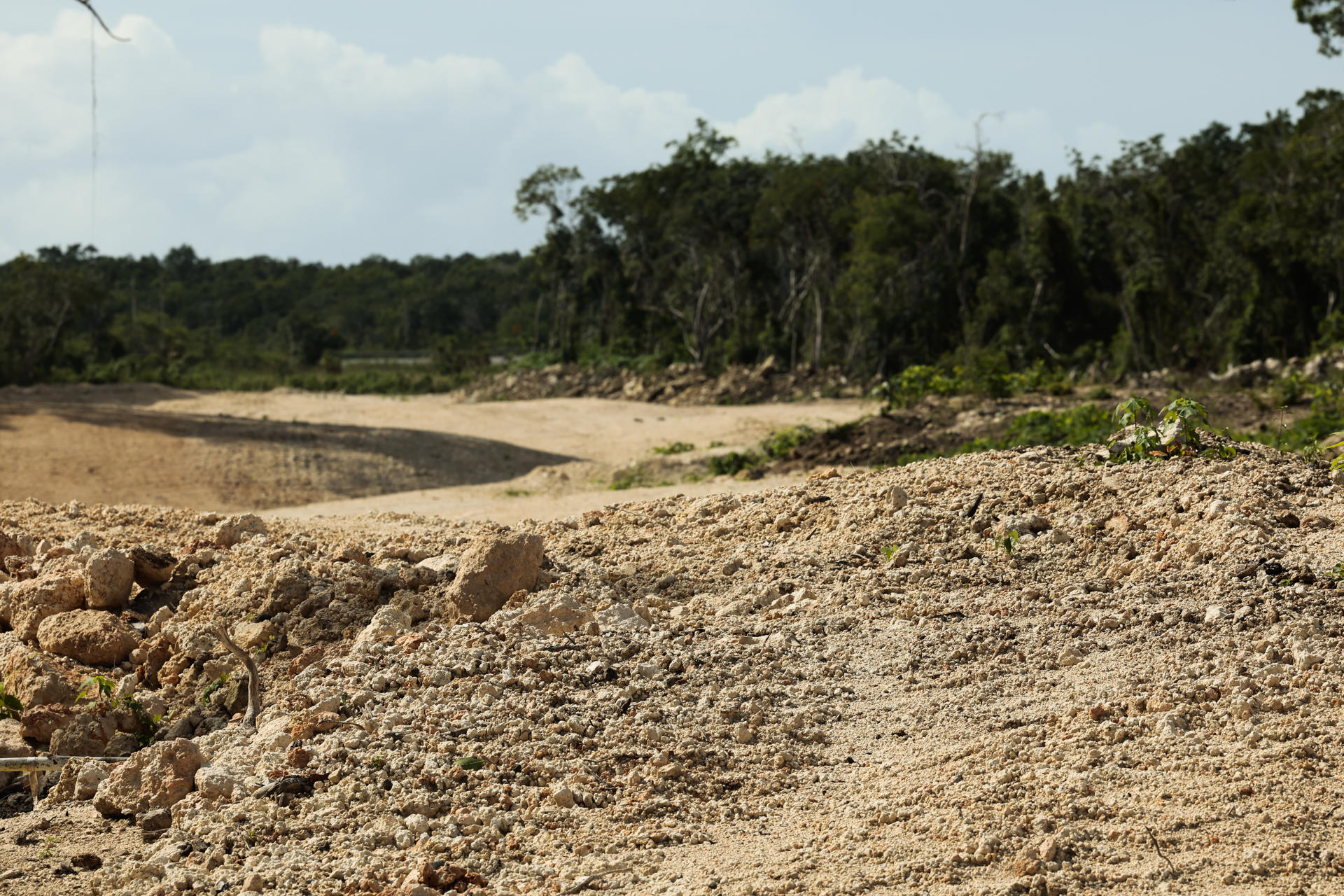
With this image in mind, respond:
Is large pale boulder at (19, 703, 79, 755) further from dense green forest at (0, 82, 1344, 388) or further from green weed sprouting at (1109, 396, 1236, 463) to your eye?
dense green forest at (0, 82, 1344, 388)

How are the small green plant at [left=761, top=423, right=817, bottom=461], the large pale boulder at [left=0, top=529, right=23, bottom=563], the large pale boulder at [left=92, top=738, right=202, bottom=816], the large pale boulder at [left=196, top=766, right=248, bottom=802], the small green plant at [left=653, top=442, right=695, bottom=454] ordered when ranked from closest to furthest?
the large pale boulder at [left=196, top=766, right=248, bottom=802] → the large pale boulder at [left=92, top=738, right=202, bottom=816] → the large pale boulder at [left=0, top=529, right=23, bottom=563] → the small green plant at [left=761, top=423, right=817, bottom=461] → the small green plant at [left=653, top=442, right=695, bottom=454]

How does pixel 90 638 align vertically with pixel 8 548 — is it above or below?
below

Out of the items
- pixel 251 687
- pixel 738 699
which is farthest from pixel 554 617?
pixel 251 687

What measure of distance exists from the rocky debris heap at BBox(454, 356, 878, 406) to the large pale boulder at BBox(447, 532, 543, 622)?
770 inches

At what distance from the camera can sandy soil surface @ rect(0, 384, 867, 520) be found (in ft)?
39.3

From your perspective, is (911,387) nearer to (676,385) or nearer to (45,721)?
(45,721)

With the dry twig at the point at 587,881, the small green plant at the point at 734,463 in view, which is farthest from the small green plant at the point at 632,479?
the dry twig at the point at 587,881

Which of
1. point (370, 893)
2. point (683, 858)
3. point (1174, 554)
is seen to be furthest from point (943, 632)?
point (370, 893)

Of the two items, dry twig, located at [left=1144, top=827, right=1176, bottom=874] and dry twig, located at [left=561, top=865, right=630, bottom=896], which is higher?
dry twig, located at [left=1144, top=827, right=1176, bottom=874]

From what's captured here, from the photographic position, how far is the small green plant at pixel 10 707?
4465 millimetres

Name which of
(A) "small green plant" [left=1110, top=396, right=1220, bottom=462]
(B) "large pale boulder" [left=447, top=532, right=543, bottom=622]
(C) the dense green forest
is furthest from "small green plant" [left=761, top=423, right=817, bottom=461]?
(B) "large pale boulder" [left=447, top=532, right=543, bottom=622]

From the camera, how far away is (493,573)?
453cm

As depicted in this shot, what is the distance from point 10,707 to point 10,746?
0.83 ft

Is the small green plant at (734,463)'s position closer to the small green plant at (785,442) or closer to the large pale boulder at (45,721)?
the small green plant at (785,442)
